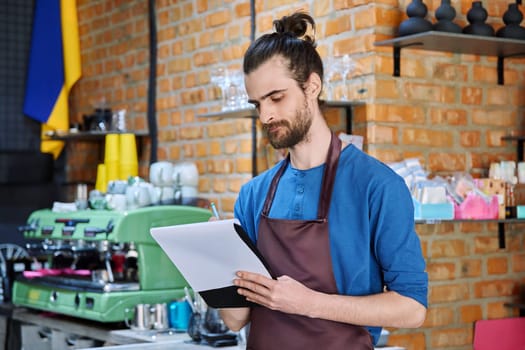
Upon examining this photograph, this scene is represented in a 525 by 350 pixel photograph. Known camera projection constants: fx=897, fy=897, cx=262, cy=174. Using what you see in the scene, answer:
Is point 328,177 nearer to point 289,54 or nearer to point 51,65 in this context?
point 289,54

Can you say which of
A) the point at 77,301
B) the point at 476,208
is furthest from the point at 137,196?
the point at 476,208

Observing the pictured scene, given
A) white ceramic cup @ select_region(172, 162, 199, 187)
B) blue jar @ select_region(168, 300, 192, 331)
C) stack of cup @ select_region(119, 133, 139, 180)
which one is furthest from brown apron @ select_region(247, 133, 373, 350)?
stack of cup @ select_region(119, 133, 139, 180)

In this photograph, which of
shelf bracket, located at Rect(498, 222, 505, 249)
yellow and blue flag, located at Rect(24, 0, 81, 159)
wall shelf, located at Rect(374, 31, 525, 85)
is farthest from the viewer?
yellow and blue flag, located at Rect(24, 0, 81, 159)

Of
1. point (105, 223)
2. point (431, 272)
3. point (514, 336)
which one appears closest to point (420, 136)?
point (431, 272)

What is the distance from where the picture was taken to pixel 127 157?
4.71m

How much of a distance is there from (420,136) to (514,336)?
917mm

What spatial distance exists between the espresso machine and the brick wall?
0.44 meters

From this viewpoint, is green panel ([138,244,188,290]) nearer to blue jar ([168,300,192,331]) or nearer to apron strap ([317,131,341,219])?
blue jar ([168,300,192,331])

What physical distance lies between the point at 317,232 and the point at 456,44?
5.43 ft

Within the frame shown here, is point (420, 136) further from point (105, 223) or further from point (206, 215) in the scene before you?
point (105, 223)

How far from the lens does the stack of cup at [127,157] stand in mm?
4695

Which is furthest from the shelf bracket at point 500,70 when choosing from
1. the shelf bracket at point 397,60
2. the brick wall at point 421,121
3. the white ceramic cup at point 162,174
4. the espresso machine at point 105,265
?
the white ceramic cup at point 162,174

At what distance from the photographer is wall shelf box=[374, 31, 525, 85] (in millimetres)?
3311

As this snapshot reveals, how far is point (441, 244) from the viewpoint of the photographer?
3576 mm
